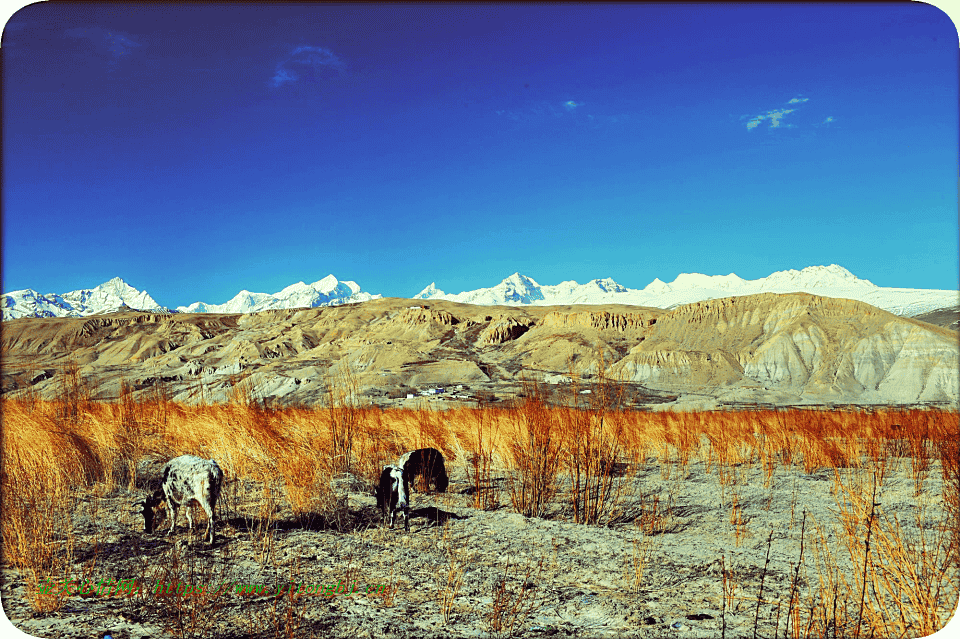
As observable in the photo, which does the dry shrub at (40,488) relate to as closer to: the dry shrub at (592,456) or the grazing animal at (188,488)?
the grazing animal at (188,488)

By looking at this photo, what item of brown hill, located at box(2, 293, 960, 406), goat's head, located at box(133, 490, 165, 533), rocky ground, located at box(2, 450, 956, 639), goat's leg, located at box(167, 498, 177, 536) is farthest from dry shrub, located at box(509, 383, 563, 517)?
brown hill, located at box(2, 293, 960, 406)

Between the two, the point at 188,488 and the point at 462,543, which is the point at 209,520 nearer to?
the point at 188,488

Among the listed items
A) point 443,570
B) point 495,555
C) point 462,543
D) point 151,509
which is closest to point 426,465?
point 462,543

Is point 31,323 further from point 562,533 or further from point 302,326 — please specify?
point 562,533

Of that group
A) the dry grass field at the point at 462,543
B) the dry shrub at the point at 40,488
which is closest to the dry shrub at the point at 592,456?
the dry grass field at the point at 462,543

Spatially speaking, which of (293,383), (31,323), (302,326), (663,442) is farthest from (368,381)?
(31,323)

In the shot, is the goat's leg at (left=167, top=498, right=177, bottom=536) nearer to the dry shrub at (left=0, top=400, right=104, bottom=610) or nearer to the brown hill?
the dry shrub at (left=0, top=400, right=104, bottom=610)
